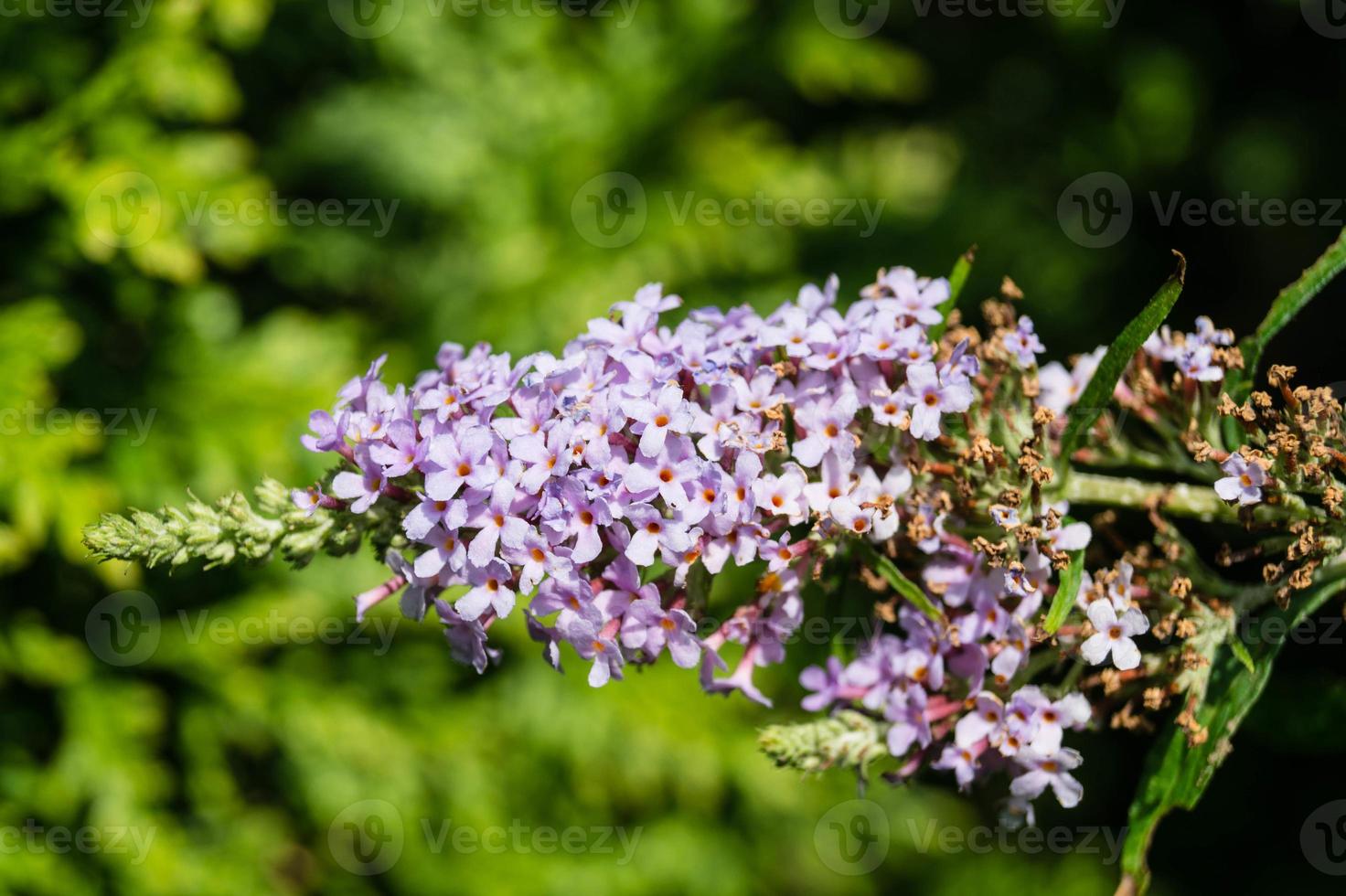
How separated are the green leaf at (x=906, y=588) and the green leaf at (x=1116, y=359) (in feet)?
1.09

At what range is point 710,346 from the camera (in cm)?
165

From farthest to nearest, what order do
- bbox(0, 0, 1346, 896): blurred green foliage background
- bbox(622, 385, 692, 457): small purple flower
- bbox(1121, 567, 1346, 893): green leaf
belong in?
bbox(0, 0, 1346, 896): blurred green foliage background
bbox(1121, 567, 1346, 893): green leaf
bbox(622, 385, 692, 457): small purple flower

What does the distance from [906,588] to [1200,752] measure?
1.69 feet

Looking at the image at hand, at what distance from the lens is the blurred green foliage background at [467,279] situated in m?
3.00

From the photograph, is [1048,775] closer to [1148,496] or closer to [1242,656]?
[1242,656]

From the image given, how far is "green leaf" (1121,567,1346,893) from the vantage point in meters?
1.59

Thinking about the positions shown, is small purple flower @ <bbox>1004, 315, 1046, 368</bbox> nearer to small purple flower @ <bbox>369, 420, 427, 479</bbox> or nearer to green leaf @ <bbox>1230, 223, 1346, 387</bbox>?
green leaf @ <bbox>1230, 223, 1346, 387</bbox>

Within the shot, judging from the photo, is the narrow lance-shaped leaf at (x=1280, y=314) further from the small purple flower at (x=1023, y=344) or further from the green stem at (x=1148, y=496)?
the small purple flower at (x=1023, y=344)

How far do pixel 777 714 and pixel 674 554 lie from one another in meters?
2.56

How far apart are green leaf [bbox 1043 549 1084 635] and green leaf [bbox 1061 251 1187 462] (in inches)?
7.7

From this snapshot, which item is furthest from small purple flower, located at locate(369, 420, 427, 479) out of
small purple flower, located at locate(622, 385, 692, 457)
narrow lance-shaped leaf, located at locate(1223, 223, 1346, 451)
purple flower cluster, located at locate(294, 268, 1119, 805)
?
narrow lance-shaped leaf, located at locate(1223, 223, 1346, 451)

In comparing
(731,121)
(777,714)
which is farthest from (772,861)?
(731,121)

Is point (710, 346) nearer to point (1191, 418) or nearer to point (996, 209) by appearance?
point (1191, 418)

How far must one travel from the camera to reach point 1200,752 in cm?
161
